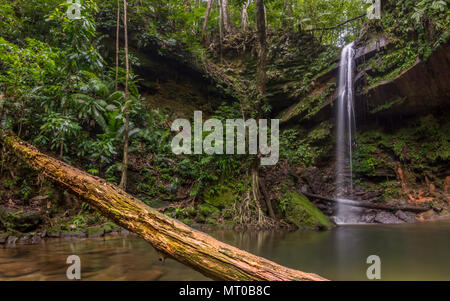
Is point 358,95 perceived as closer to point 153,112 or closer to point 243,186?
point 243,186

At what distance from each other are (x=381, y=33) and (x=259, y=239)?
8004mm

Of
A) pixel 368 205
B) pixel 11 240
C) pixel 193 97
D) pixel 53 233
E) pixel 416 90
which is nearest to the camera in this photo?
pixel 11 240

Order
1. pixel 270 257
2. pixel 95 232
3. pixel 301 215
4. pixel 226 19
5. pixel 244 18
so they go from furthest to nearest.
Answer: pixel 226 19 < pixel 244 18 < pixel 301 215 < pixel 95 232 < pixel 270 257

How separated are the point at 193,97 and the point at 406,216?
8704 mm

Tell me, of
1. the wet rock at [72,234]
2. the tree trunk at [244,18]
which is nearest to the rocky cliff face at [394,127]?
the tree trunk at [244,18]

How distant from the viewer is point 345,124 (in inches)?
332

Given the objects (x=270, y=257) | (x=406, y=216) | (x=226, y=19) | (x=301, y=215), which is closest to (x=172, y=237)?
(x=270, y=257)

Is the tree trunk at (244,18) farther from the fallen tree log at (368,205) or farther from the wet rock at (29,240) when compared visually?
the wet rock at (29,240)

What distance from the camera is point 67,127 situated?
4.61 metres

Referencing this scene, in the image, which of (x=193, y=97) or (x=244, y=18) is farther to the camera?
(x=193, y=97)

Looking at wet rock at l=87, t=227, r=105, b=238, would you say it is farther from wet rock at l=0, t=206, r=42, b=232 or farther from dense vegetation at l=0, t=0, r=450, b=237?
wet rock at l=0, t=206, r=42, b=232

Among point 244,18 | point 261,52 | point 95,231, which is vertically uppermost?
point 244,18

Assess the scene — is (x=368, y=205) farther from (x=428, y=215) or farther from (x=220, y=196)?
(x=220, y=196)

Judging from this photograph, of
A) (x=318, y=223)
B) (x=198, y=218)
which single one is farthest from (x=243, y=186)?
(x=318, y=223)
